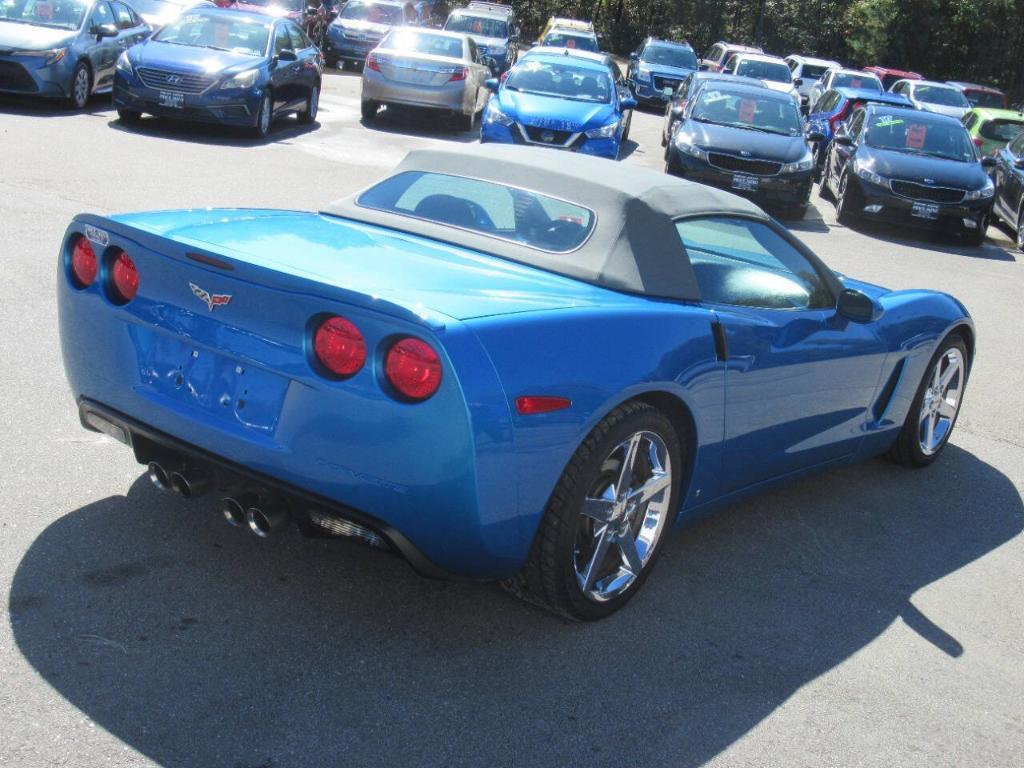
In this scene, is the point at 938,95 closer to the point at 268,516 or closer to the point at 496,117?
the point at 496,117

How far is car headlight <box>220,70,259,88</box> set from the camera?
15.4 metres

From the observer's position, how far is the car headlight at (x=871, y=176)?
51.6 ft

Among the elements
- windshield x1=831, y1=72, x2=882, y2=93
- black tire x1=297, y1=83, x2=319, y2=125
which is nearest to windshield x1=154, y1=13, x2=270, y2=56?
black tire x1=297, y1=83, x2=319, y2=125

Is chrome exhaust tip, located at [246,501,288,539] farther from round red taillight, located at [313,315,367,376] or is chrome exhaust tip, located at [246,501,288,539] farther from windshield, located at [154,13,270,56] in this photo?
windshield, located at [154,13,270,56]

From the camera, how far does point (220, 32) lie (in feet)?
55.0

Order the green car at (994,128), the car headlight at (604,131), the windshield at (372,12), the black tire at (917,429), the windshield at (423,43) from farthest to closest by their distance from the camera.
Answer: the windshield at (372,12), the green car at (994,128), the windshield at (423,43), the car headlight at (604,131), the black tire at (917,429)

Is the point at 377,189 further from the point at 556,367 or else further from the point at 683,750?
the point at 683,750

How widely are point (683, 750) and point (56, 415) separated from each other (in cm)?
318

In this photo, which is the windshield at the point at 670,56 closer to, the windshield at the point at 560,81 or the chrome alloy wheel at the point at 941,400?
the windshield at the point at 560,81

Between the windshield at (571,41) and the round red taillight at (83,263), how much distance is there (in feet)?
99.9

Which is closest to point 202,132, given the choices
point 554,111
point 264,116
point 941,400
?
point 264,116

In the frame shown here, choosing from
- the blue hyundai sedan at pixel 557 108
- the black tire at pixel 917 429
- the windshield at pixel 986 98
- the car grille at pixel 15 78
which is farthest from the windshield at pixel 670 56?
the black tire at pixel 917 429

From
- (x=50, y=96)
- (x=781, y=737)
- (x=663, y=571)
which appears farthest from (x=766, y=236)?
(x=50, y=96)

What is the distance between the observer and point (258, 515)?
377cm
